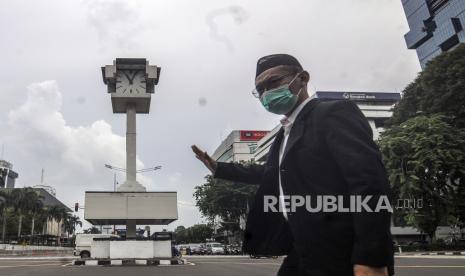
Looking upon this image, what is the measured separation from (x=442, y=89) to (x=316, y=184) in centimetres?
3386

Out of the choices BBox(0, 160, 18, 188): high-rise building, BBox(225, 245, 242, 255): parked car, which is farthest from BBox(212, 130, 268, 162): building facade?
BBox(0, 160, 18, 188): high-rise building

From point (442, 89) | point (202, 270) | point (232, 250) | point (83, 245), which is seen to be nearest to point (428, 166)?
point (442, 89)

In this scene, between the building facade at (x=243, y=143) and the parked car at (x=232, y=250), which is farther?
the building facade at (x=243, y=143)

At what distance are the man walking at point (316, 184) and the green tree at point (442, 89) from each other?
32.5 meters

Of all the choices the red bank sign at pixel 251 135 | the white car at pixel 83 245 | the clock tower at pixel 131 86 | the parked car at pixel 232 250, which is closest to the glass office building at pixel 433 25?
the red bank sign at pixel 251 135

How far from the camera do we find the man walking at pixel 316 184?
6.56 ft

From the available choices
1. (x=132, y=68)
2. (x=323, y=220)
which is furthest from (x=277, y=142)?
(x=132, y=68)

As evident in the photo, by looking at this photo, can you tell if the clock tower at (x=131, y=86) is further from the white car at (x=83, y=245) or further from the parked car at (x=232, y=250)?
the parked car at (x=232, y=250)

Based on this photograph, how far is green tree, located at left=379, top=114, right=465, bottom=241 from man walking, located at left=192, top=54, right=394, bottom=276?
27485 millimetres

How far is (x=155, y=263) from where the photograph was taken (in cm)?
2270

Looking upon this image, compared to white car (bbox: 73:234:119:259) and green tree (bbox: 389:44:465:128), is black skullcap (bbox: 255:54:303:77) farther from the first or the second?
white car (bbox: 73:234:119:259)

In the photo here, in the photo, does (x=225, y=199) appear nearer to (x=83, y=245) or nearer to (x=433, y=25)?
(x=83, y=245)

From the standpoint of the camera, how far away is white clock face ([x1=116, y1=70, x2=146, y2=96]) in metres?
27.4

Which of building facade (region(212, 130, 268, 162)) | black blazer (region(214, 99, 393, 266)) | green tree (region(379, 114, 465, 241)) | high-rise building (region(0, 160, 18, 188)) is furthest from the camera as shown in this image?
high-rise building (region(0, 160, 18, 188))
